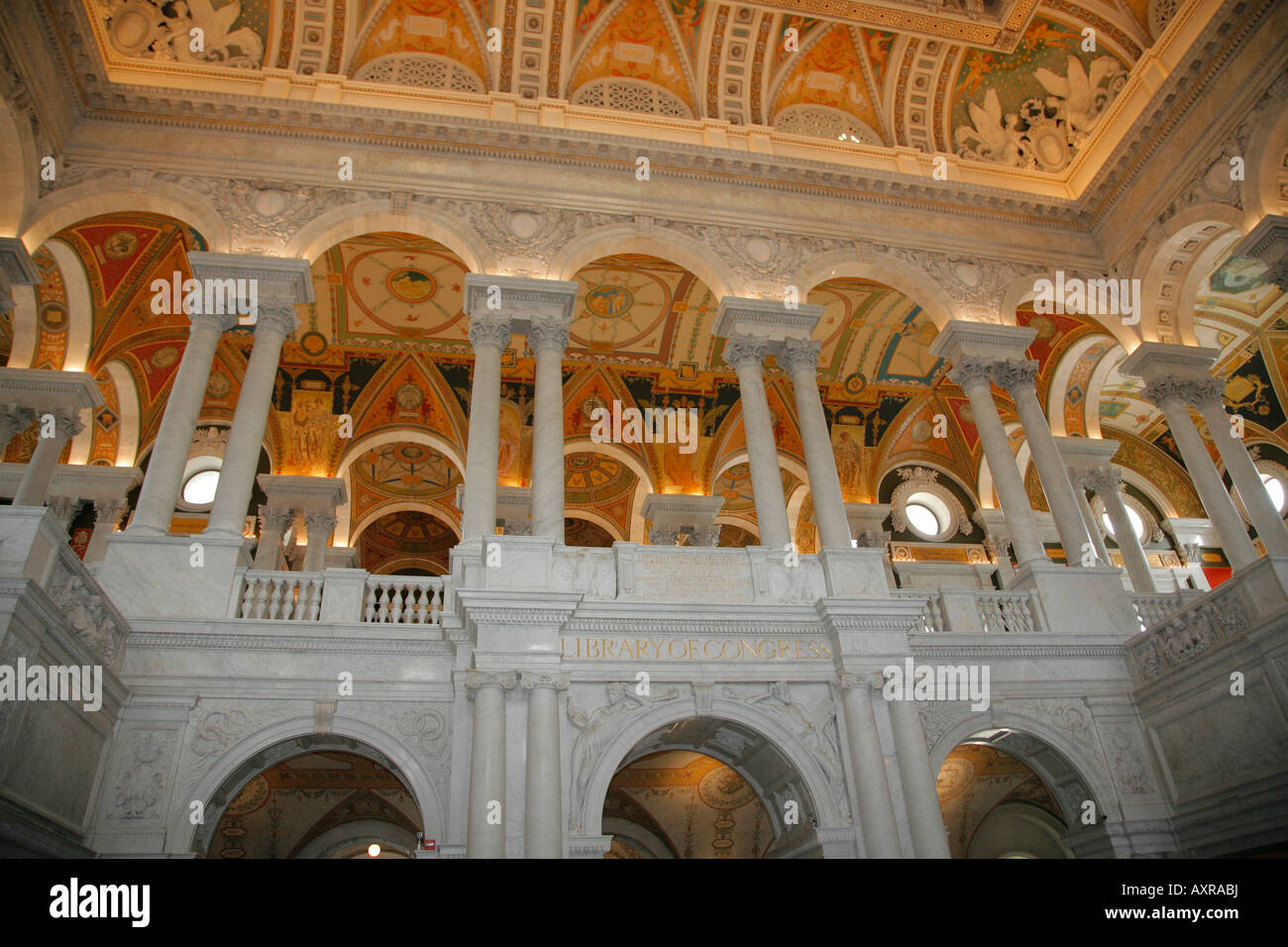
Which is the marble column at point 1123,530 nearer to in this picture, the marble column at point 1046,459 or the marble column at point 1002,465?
the marble column at point 1046,459

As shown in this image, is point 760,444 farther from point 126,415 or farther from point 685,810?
point 126,415

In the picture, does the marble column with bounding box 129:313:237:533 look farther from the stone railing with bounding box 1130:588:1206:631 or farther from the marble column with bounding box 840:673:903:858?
the stone railing with bounding box 1130:588:1206:631

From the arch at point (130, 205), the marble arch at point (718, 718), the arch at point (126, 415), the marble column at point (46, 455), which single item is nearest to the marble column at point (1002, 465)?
the marble arch at point (718, 718)

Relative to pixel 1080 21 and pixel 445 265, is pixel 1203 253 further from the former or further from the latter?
pixel 445 265

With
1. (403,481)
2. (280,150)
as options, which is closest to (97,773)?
(280,150)

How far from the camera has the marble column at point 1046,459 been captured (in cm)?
1272

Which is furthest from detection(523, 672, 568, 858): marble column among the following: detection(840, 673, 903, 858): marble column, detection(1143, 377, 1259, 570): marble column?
detection(1143, 377, 1259, 570): marble column

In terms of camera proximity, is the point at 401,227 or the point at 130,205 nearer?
the point at 130,205

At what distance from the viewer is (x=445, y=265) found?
16.7 meters

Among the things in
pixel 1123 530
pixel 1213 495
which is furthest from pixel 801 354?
pixel 1123 530

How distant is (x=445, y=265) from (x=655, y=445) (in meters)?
5.63

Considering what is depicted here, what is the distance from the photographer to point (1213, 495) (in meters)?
13.0

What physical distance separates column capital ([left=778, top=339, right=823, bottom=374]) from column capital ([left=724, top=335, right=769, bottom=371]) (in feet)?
1.38

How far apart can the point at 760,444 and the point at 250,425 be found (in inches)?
259
